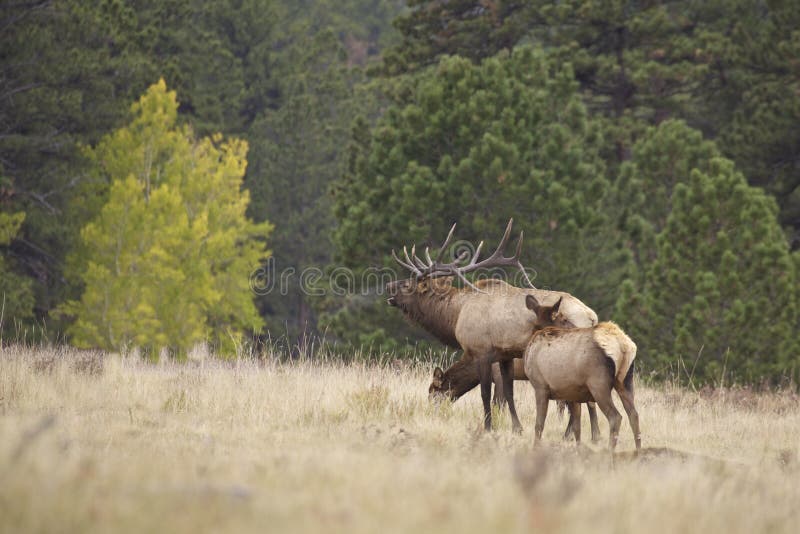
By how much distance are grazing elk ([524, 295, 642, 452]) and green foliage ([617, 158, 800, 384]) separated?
23.4ft

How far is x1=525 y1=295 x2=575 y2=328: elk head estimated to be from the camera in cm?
990

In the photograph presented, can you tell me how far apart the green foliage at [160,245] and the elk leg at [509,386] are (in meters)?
15.4

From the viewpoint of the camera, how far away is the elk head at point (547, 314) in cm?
990

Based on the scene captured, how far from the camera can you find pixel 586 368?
865 centimetres

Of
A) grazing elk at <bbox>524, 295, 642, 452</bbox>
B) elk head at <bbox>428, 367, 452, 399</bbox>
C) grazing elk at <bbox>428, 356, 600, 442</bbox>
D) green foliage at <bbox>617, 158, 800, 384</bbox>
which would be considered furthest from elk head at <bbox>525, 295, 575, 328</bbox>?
green foliage at <bbox>617, 158, 800, 384</bbox>

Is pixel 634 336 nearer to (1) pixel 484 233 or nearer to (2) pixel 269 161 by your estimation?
(1) pixel 484 233

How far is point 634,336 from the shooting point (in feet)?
56.7

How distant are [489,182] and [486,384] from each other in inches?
390

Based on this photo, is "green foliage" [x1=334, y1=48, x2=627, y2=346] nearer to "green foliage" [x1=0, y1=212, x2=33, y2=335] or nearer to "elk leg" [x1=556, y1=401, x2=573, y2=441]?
"green foliage" [x1=0, y1=212, x2=33, y2=335]

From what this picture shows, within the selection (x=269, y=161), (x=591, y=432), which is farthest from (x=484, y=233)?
(x=269, y=161)

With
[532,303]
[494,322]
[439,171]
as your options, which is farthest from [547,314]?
[439,171]

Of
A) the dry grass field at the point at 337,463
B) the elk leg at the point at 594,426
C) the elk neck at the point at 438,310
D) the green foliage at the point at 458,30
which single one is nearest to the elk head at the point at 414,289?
the elk neck at the point at 438,310

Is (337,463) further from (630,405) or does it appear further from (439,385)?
(439,385)

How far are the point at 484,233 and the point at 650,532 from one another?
15.1m
